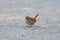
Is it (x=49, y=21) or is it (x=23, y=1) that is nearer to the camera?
(x=49, y=21)

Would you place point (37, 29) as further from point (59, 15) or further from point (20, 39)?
point (59, 15)

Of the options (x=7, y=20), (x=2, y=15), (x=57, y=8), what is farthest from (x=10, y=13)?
(x=57, y=8)

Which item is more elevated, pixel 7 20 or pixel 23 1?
pixel 7 20

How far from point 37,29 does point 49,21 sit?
0.95m

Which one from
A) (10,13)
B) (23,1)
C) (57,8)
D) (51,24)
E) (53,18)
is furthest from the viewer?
(23,1)

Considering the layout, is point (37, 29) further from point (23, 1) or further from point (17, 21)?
point (23, 1)

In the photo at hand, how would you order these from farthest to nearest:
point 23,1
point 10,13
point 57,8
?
point 23,1, point 57,8, point 10,13

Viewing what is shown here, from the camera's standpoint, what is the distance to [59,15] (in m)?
8.92

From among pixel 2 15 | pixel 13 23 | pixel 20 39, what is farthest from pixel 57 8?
pixel 20 39

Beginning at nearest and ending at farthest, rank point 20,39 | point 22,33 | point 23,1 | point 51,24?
point 20,39 → point 22,33 → point 51,24 → point 23,1

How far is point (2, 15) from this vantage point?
29.0ft

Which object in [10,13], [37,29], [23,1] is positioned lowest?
[23,1]

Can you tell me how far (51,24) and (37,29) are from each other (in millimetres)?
614

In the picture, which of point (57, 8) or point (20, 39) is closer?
point (20, 39)
